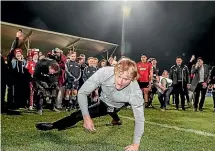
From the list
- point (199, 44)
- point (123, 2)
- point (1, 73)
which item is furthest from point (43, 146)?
point (199, 44)

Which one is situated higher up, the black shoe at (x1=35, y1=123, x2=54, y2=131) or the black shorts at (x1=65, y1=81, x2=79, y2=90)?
the black shorts at (x1=65, y1=81, x2=79, y2=90)

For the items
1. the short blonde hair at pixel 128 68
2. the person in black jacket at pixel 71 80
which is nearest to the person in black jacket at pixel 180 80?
the person in black jacket at pixel 71 80

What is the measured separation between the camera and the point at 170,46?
48.9 m

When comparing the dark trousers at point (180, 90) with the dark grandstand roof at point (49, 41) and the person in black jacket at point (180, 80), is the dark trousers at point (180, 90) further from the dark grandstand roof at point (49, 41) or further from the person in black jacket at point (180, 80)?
the dark grandstand roof at point (49, 41)

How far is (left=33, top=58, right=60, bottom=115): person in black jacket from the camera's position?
30.0 feet

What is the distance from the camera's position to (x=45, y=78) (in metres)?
9.33

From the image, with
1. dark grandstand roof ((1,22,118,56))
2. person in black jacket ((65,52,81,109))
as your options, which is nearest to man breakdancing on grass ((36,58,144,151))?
person in black jacket ((65,52,81,109))

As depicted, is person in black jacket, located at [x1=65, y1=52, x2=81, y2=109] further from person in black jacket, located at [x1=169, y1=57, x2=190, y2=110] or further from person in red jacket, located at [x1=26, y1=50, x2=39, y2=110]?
person in black jacket, located at [x1=169, y1=57, x2=190, y2=110]

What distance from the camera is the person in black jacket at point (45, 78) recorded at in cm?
913

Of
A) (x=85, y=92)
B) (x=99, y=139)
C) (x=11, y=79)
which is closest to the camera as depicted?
(x=85, y=92)

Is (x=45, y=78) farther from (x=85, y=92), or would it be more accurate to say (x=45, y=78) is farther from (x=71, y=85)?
(x=85, y=92)

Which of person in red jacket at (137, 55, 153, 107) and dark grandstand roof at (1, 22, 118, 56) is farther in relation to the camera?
Result: dark grandstand roof at (1, 22, 118, 56)

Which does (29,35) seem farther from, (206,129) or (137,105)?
(137,105)

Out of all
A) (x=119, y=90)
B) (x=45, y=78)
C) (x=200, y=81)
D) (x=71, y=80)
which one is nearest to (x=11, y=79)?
(x=45, y=78)
